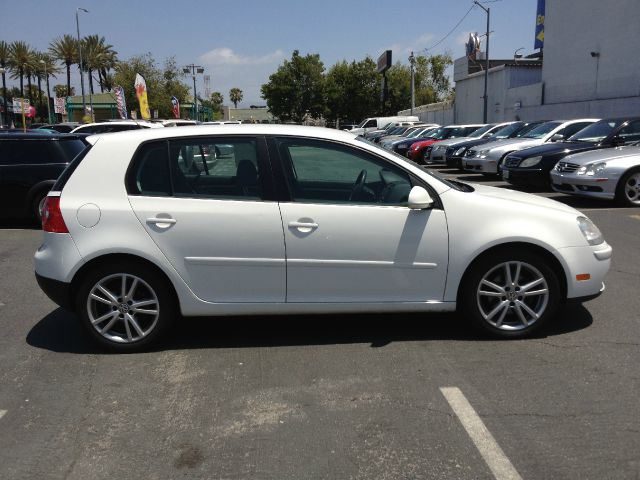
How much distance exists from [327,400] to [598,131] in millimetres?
11870

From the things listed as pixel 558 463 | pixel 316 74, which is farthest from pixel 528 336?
pixel 316 74

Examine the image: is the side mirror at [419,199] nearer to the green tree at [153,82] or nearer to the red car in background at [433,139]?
the red car in background at [433,139]

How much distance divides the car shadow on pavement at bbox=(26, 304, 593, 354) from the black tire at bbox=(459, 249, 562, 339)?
0.52ft

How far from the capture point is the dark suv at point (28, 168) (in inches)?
391

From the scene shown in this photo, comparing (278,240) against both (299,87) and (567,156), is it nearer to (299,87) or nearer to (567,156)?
(567,156)

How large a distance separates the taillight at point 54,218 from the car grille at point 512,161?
1088 cm

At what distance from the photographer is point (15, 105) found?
31.8 metres

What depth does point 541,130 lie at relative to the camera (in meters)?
16.2

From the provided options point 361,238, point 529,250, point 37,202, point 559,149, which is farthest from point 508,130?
point 361,238

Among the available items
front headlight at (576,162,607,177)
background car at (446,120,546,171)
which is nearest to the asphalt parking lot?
front headlight at (576,162,607,177)

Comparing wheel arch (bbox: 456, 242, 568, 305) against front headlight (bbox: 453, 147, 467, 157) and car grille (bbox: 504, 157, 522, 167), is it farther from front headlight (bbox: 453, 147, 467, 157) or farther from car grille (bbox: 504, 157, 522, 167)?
front headlight (bbox: 453, 147, 467, 157)

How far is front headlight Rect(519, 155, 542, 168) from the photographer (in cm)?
1289

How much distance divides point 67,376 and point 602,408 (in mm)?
3434

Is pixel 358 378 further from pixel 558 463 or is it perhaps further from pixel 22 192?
pixel 22 192
